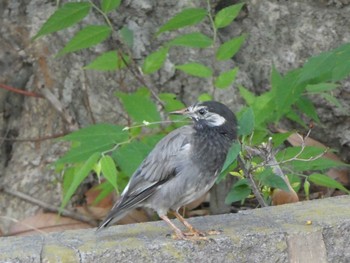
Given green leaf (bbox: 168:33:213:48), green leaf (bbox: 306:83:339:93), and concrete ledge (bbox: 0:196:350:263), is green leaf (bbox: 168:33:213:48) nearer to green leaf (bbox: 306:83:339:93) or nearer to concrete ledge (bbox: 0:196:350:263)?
green leaf (bbox: 306:83:339:93)

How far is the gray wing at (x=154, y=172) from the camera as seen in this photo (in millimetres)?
4359

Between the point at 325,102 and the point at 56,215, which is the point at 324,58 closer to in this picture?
the point at 325,102

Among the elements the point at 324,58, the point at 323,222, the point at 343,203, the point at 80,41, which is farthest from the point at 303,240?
the point at 80,41

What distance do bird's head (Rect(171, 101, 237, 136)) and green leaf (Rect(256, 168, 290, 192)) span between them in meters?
0.33

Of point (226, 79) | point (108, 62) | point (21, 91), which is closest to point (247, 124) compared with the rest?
point (226, 79)

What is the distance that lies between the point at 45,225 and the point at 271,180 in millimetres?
1463

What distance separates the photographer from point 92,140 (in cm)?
491

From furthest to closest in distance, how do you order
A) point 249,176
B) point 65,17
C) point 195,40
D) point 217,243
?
point 195,40, point 65,17, point 249,176, point 217,243

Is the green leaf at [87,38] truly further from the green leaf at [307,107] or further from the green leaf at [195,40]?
the green leaf at [307,107]

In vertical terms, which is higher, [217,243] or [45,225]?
[217,243]

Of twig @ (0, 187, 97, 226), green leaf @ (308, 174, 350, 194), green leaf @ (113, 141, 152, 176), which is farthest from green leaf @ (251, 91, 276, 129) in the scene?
twig @ (0, 187, 97, 226)

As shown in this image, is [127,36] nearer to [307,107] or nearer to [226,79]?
[226,79]

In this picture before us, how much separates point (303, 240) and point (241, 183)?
2.38ft

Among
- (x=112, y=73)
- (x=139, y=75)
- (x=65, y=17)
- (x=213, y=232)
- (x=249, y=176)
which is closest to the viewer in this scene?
(x=213, y=232)
